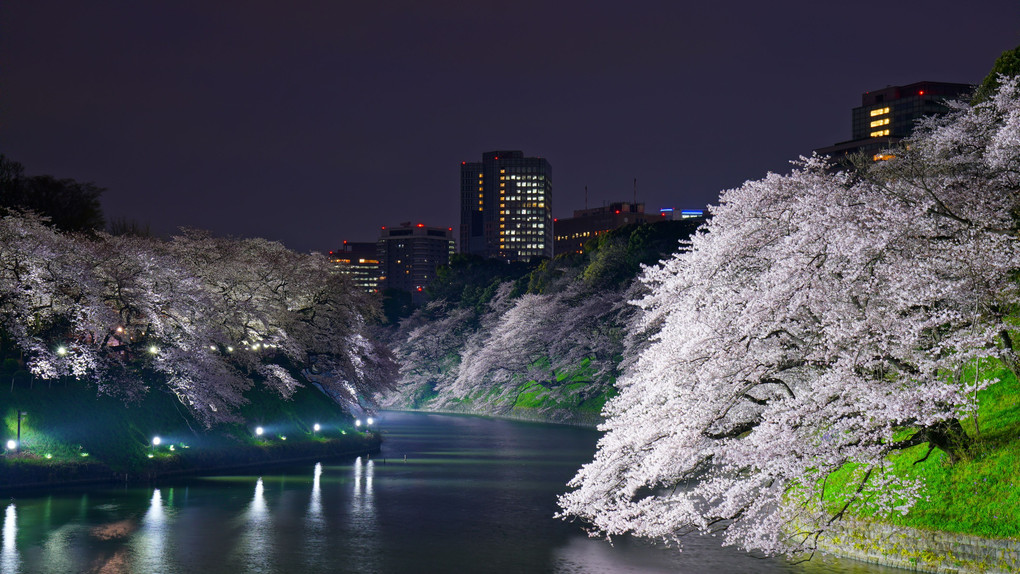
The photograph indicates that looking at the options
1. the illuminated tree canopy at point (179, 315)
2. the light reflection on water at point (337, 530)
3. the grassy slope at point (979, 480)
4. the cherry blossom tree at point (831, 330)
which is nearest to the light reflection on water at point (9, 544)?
the light reflection on water at point (337, 530)

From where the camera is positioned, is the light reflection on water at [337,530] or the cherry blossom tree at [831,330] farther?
the light reflection on water at [337,530]

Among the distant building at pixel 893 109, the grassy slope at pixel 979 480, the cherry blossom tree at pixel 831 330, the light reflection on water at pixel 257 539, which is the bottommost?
the light reflection on water at pixel 257 539

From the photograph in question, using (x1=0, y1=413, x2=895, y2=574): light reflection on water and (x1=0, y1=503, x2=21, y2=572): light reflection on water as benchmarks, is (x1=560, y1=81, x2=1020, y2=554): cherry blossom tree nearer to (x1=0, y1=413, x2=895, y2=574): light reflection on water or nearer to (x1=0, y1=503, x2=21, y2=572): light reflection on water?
(x1=0, y1=413, x2=895, y2=574): light reflection on water

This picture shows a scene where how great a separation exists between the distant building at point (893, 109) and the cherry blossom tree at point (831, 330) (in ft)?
387

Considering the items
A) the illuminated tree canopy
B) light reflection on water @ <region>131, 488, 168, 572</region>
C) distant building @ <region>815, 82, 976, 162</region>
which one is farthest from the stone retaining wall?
distant building @ <region>815, 82, 976, 162</region>

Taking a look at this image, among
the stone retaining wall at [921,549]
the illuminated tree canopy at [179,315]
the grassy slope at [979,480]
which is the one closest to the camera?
the stone retaining wall at [921,549]

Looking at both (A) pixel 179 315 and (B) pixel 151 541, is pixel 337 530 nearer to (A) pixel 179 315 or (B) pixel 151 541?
(B) pixel 151 541

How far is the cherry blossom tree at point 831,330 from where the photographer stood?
1752cm

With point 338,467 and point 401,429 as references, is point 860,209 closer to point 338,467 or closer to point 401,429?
point 338,467

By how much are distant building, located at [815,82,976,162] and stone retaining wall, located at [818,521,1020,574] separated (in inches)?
4672

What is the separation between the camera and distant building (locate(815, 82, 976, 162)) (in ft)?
441

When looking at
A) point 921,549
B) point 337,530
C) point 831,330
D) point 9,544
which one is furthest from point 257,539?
point 921,549

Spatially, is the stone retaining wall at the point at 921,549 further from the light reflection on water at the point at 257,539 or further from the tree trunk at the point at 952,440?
the light reflection on water at the point at 257,539

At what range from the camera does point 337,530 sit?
2697 cm
